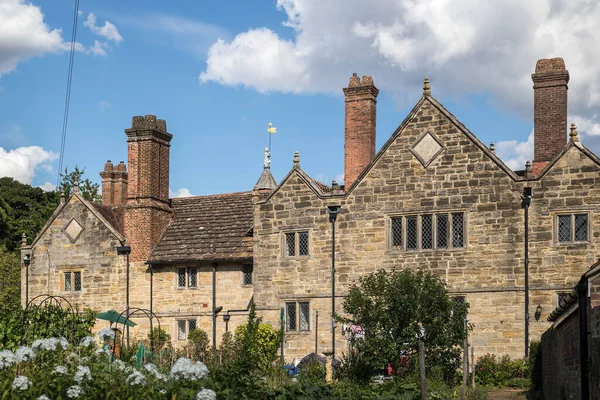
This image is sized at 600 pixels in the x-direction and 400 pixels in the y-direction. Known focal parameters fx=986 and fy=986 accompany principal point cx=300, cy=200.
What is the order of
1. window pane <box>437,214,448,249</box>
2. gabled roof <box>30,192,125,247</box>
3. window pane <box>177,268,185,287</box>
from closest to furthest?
1. window pane <box>437,214,448,249</box>
2. window pane <box>177,268,185,287</box>
3. gabled roof <box>30,192,125,247</box>

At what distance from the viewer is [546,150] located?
1283 inches

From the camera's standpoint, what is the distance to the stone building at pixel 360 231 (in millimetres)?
31125

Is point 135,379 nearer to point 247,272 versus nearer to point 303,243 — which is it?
point 303,243

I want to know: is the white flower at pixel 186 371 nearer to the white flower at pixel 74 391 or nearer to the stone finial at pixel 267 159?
the white flower at pixel 74 391

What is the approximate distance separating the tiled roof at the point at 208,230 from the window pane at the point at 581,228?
11.9 metres

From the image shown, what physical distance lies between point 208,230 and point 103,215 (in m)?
4.52

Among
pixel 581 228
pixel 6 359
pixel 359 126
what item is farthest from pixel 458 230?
pixel 6 359

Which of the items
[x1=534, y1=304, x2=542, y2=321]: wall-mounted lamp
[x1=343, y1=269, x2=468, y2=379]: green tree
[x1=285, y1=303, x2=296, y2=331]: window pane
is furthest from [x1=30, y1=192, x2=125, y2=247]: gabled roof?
[x1=534, y1=304, x2=542, y2=321]: wall-mounted lamp

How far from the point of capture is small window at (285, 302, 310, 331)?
114 ft

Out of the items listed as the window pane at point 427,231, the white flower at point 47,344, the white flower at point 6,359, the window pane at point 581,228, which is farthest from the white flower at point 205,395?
the window pane at point 427,231

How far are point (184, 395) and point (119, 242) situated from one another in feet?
87.5

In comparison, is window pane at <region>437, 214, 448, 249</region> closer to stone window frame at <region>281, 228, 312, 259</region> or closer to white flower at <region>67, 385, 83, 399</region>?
stone window frame at <region>281, 228, 312, 259</region>

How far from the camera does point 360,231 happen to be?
3400 cm

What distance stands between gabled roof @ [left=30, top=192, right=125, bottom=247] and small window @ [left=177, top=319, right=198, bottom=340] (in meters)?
4.08
